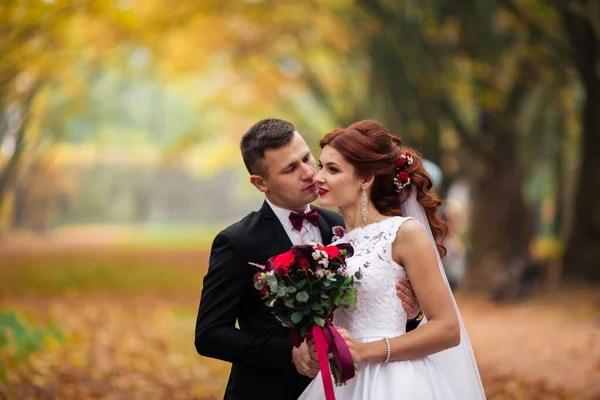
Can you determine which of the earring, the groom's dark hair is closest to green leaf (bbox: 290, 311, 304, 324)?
the earring

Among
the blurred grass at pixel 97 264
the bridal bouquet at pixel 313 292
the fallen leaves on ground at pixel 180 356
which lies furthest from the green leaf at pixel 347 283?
the blurred grass at pixel 97 264

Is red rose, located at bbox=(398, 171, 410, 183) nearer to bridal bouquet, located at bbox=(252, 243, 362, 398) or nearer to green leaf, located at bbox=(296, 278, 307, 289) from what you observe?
bridal bouquet, located at bbox=(252, 243, 362, 398)

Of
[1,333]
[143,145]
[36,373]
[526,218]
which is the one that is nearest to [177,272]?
[526,218]

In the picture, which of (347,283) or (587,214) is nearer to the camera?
(347,283)

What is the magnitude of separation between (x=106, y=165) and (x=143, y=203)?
6.02 metres

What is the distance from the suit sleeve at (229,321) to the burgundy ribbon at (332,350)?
389 mm

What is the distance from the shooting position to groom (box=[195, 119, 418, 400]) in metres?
4.21

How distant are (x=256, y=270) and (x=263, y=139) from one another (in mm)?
660

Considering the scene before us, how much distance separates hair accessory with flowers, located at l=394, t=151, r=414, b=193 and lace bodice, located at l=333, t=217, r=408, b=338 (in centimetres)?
19

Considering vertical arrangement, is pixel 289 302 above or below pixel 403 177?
below

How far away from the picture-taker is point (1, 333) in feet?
39.0

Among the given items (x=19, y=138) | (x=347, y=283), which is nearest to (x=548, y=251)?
(x=19, y=138)

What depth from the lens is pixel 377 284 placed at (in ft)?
13.7

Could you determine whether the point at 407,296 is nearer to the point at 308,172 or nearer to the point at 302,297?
the point at 302,297
